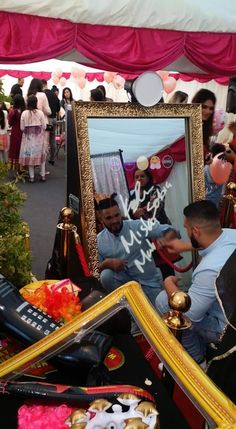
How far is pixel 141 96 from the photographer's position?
5.49ft

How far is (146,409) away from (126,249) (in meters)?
1.16

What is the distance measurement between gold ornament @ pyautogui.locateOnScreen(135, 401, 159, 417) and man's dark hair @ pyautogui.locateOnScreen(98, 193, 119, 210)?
3.67 ft

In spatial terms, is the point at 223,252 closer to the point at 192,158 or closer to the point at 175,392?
the point at 192,158

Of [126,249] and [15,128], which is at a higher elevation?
[15,128]

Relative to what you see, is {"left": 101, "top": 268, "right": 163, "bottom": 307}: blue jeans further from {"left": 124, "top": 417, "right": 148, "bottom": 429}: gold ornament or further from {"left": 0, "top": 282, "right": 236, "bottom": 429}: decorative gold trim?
{"left": 124, "top": 417, "right": 148, "bottom": 429}: gold ornament

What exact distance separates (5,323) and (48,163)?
595 centimetres

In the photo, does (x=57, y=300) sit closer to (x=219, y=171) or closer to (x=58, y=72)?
(x=219, y=171)

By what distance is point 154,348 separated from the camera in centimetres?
70

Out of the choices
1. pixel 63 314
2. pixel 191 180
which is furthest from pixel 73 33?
pixel 63 314

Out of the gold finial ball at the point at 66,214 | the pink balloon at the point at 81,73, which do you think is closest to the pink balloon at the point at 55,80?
the pink balloon at the point at 81,73

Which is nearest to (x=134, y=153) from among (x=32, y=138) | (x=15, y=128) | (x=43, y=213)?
(x=43, y=213)

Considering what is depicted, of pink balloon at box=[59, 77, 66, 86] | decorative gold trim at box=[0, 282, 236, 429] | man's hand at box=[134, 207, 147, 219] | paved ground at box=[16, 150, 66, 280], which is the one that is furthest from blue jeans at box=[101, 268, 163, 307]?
pink balloon at box=[59, 77, 66, 86]

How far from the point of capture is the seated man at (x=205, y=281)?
1.44m

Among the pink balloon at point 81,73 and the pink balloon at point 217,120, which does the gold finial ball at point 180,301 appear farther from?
the pink balloon at point 81,73
